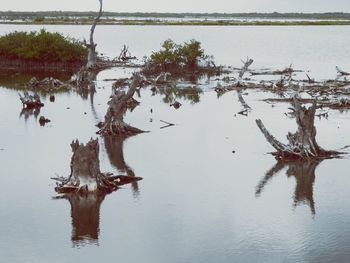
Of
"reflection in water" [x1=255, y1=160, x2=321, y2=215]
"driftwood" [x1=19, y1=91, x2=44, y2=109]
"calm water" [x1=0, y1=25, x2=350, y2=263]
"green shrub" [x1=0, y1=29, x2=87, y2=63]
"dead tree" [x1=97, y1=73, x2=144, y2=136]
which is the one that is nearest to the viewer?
"calm water" [x1=0, y1=25, x2=350, y2=263]

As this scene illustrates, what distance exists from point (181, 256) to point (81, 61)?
4667cm

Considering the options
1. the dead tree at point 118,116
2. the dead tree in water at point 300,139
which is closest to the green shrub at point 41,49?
the dead tree at point 118,116

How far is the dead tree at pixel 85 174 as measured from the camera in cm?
2027

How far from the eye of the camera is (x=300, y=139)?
25266 millimetres

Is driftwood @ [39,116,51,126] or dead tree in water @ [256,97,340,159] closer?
dead tree in water @ [256,97,340,159]

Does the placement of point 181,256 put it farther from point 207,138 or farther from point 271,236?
point 207,138

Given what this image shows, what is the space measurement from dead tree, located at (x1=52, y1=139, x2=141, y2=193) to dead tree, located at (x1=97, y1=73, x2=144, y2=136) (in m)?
8.06

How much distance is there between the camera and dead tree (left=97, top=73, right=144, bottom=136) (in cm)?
2900

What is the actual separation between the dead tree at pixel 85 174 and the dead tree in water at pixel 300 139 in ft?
22.9

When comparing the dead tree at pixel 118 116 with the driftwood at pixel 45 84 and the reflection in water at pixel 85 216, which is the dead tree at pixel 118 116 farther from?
the driftwood at pixel 45 84

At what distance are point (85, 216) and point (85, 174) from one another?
220cm

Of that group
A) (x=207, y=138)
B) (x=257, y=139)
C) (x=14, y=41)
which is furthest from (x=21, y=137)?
(x=14, y=41)

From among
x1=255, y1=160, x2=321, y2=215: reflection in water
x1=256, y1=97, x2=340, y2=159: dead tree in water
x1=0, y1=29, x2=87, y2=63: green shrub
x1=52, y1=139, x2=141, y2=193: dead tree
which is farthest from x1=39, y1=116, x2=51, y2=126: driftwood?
x1=0, y1=29, x2=87, y2=63: green shrub

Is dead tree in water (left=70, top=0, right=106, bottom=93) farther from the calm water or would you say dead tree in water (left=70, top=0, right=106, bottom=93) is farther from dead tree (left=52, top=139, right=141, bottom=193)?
dead tree (left=52, top=139, right=141, bottom=193)
